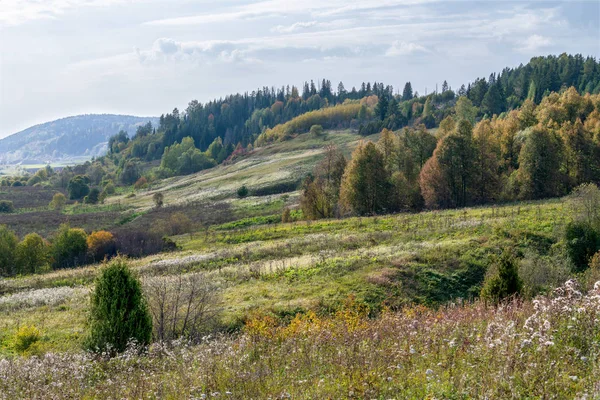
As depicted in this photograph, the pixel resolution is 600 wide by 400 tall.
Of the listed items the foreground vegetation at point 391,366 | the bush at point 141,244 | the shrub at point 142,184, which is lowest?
the bush at point 141,244

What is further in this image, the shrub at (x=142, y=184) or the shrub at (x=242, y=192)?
the shrub at (x=142, y=184)

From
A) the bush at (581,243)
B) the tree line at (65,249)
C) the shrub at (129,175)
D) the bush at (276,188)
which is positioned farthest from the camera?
the shrub at (129,175)

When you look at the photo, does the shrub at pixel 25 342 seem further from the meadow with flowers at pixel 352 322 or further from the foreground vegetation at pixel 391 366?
the foreground vegetation at pixel 391 366

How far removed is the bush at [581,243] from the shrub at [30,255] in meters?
50.5

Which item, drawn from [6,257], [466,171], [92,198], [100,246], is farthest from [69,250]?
[92,198]

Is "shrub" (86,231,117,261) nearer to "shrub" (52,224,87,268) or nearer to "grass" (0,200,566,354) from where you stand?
"shrub" (52,224,87,268)

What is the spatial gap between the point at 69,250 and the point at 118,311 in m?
42.8

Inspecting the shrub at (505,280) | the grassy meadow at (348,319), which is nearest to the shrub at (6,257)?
the grassy meadow at (348,319)

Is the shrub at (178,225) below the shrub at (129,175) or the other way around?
below

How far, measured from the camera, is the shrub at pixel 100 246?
2165 inches

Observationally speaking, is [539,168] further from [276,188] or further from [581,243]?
[276,188]

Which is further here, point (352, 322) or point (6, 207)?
point (6, 207)

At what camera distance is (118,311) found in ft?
54.7

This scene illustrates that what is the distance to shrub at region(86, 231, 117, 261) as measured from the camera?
55.0 m
